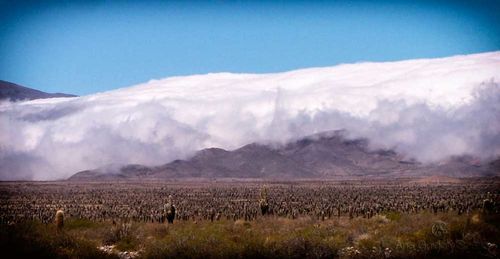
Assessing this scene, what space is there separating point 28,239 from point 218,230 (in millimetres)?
11296

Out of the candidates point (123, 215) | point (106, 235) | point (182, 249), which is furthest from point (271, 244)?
point (123, 215)

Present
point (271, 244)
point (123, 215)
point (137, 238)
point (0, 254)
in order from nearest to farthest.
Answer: point (0, 254) < point (271, 244) < point (137, 238) < point (123, 215)

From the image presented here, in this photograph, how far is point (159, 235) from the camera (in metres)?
32.9

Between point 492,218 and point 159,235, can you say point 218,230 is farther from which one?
point 492,218

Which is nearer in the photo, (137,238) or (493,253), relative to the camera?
(493,253)

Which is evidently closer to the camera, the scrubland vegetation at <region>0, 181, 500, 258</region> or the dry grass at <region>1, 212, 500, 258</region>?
the scrubland vegetation at <region>0, 181, 500, 258</region>

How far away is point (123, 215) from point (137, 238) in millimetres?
36647

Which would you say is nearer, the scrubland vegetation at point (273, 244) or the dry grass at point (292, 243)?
the scrubland vegetation at point (273, 244)

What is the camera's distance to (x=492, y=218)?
3102 cm

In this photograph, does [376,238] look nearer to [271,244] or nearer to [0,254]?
[271,244]

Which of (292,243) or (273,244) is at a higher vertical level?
(292,243)

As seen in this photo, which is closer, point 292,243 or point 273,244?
point 292,243

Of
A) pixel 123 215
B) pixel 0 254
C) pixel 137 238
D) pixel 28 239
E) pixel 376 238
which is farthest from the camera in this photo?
pixel 123 215

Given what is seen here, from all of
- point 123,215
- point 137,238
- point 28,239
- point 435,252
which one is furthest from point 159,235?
point 123,215
